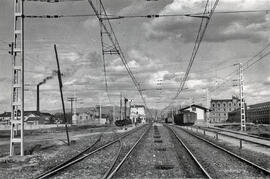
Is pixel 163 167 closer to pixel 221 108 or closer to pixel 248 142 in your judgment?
pixel 248 142

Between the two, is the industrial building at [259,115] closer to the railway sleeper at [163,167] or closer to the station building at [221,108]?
the station building at [221,108]

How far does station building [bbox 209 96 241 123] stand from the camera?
15075 centimetres

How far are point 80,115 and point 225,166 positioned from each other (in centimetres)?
15021

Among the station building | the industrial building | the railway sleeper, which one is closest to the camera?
the railway sleeper

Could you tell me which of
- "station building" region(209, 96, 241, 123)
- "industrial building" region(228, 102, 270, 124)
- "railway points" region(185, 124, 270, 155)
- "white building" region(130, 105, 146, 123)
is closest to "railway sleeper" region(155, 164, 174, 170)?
"railway points" region(185, 124, 270, 155)

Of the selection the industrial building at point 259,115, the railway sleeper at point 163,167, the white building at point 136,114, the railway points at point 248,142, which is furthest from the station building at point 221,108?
the railway sleeper at point 163,167

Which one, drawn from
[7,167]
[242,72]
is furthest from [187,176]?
[242,72]

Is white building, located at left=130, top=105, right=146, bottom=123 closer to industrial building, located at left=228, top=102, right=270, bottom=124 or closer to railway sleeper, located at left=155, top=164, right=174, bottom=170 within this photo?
industrial building, located at left=228, top=102, right=270, bottom=124

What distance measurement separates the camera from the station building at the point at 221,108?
495ft

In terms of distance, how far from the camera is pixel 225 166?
1474cm

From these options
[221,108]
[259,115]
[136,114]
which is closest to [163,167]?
[259,115]

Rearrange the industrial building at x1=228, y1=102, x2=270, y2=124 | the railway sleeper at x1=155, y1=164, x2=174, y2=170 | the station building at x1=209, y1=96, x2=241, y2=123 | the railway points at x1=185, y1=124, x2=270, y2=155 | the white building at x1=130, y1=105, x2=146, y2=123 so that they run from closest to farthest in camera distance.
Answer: the railway sleeper at x1=155, y1=164, x2=174, y2=170 → the railway points at x1=185, y1=124, x2=270, y2=155 → the industrial building at x1=228, y1=102, x2=270, y2=124 → the white building at x1=130, y1=105, x2=146, y2=123 → the station building at x1=209, y1=96, x2=241, y2=123

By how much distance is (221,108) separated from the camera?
502ft

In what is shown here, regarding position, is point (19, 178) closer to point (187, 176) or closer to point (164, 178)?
point (164, 178)
